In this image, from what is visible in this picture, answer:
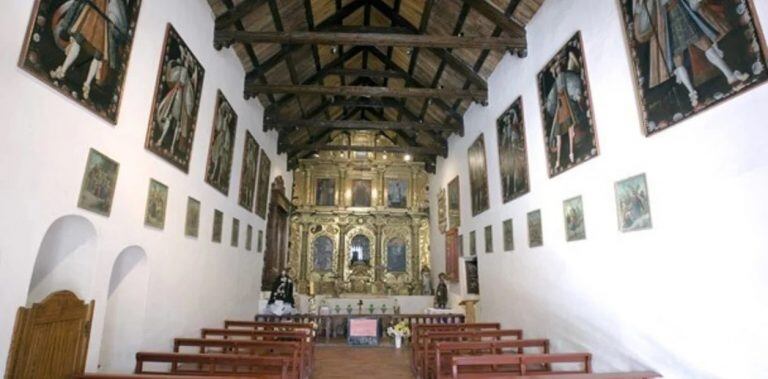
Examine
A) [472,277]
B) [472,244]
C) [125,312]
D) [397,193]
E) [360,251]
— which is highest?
[397,193]

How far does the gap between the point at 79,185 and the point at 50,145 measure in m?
0.53

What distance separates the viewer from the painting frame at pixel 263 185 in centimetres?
1120

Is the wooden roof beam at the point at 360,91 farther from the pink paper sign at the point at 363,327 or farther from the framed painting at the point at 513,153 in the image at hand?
the pink paper sign at the point at 363,327

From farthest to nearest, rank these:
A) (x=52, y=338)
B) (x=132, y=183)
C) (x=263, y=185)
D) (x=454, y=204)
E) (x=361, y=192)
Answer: (x=361, y=192)
(x=454, y=204)
(x=263, y=185)
(x=132, y=183)
(x=52, y=338)

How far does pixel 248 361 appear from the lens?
441 centimetres

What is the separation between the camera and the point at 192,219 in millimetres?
6676

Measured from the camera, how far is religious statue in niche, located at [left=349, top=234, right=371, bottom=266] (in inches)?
674

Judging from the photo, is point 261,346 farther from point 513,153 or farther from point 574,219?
point 513,153

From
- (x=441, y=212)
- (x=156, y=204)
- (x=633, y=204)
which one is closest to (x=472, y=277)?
(x=441, y=212)

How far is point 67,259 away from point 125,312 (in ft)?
4.50

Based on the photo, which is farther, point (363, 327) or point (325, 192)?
point (325, 192)

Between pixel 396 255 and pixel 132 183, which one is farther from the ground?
pixel 132 183

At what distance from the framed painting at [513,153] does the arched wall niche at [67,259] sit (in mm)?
6897

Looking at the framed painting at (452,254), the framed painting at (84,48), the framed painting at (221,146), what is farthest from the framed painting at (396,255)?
the framed painting at (84,48)
